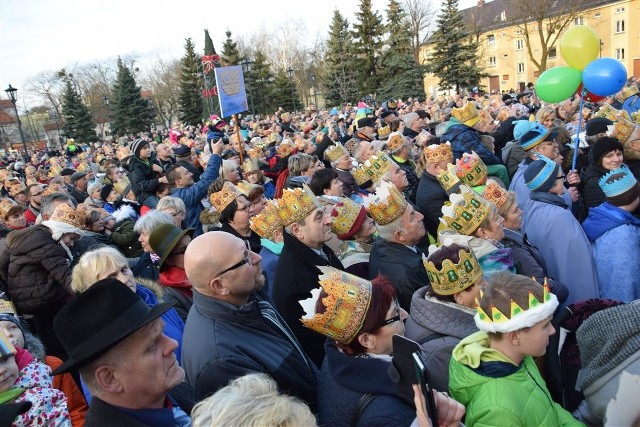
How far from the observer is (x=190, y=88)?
51.7 metres

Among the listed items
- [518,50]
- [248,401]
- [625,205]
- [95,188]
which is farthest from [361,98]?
[248,401]

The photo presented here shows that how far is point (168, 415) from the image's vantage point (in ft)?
7.30

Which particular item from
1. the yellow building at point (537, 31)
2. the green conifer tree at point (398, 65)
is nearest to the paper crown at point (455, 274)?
the yellow building at point (537, 31)

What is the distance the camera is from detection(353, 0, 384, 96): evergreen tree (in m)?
41.5

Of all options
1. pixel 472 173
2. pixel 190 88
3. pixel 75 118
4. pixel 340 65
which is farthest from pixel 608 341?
pixel 190 88

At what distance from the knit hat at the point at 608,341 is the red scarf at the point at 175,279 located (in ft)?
9.93

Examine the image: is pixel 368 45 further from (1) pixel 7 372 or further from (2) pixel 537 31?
(1) pixel 7 372

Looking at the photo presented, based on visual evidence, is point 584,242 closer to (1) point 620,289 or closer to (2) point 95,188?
(1) point 620,289

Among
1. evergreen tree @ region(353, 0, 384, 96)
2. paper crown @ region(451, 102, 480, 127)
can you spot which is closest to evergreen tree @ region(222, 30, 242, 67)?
evergreen tree @ region(353, 0, 384, 96)

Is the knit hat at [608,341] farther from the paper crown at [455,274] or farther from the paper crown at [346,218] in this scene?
the paper crown at [346,218]

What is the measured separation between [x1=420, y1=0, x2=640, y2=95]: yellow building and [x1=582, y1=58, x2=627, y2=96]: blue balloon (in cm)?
2918

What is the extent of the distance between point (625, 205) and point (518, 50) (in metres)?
64.3

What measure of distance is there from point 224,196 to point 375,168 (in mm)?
2119

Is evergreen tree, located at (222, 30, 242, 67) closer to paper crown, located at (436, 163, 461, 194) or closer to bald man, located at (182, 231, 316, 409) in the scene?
paper crown, located at (436, 163, 461, 194)
